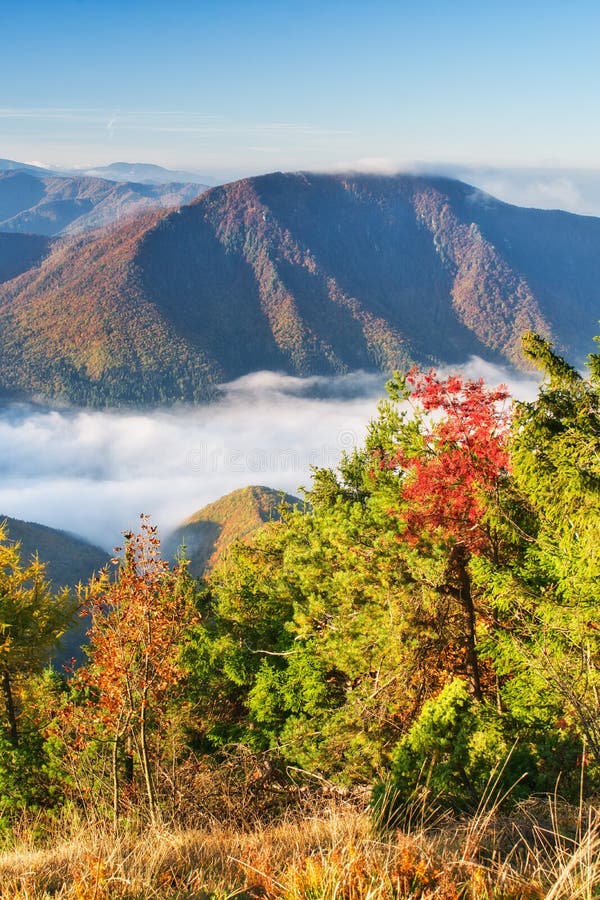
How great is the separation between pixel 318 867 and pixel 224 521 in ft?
451

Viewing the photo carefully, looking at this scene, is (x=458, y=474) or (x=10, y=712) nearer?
(x=458, y=474)

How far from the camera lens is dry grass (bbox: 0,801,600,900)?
3.62m

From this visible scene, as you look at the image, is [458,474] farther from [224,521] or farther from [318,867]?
[224,521]

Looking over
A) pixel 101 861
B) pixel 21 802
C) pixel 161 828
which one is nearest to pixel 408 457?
pixel 161 828

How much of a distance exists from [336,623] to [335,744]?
2.10 m

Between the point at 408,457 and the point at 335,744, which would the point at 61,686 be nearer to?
the point at 335,744

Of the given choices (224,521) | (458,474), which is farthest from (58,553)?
(458,474)

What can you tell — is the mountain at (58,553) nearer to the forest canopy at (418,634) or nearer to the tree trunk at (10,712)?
the tree trunk at (10,712)

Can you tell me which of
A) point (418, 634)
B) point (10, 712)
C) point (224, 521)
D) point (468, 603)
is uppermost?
point (468, 603)

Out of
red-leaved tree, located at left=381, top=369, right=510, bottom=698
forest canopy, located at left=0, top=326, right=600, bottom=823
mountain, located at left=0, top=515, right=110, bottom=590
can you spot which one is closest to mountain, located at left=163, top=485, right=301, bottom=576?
mountain, located at left=0, top=515, right=110, bottom=590

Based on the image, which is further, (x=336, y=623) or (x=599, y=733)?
(x=336, y=623)

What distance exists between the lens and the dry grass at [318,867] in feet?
11.9

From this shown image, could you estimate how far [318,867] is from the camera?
3918 millimetres

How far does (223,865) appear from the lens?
4414 millimetres
